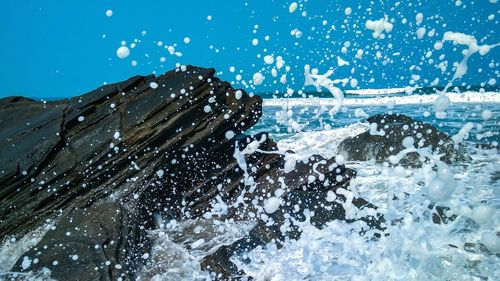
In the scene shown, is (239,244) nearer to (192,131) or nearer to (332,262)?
(332,262)

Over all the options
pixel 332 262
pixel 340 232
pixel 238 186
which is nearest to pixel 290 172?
pixel 238 186

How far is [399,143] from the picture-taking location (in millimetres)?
9234

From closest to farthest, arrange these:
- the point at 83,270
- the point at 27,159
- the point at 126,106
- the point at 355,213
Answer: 1. the point at 83,270
2. the point at 355,213
3. the point at 27,159
4. the point at 126,106

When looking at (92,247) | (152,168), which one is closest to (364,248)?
(92,247)

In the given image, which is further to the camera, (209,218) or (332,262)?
(209,218)

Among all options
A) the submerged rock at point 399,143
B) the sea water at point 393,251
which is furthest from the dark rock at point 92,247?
the submerged rock at point 399,143

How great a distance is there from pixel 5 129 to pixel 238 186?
12.9 feet

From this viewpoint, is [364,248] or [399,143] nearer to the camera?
[364,248]

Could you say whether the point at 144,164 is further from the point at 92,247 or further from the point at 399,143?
the point at 399,143

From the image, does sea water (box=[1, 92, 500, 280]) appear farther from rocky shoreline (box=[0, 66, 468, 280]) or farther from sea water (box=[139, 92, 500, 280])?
rocky shoreline (box=[0, 66, 468, 280])

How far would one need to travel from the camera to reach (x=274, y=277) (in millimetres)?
3643

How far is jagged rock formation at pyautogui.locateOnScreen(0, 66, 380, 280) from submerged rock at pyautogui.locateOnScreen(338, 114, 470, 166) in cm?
297

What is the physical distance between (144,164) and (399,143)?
248 inches

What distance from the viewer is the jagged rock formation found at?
17.0 ft
